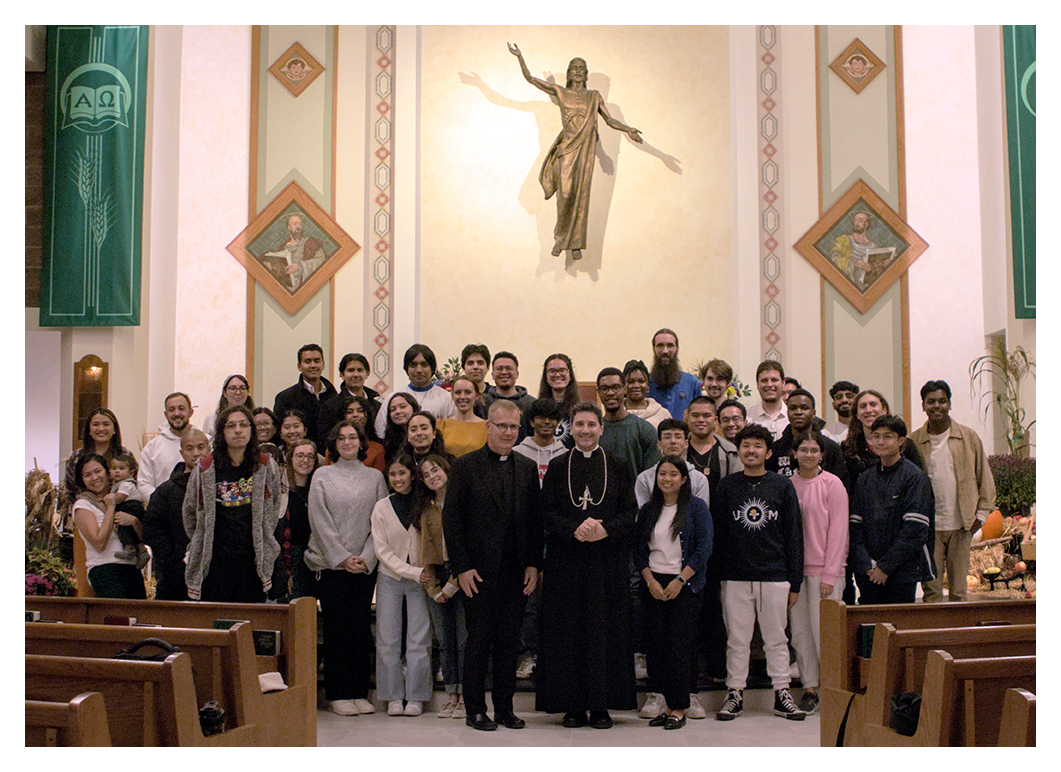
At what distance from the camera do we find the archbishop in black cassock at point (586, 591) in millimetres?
4590

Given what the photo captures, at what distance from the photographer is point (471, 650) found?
458 cm

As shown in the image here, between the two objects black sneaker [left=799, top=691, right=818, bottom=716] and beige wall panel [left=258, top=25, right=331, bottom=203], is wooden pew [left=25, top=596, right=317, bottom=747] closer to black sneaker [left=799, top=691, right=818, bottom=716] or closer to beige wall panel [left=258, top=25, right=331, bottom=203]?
black sneaker [left=799, top=691, right=818, bottom=716]

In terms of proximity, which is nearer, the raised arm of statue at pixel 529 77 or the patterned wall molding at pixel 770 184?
the raised arm of statue at pixel 529 77

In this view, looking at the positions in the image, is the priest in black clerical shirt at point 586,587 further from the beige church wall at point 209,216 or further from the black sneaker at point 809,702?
the beige church wall at point 209,216

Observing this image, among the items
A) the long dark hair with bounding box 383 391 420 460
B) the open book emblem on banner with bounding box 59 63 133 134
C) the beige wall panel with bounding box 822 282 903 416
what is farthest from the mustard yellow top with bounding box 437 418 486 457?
the open book emblem on banner with bounding box 59 63 133 134

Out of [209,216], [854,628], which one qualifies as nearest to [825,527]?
[854,628]

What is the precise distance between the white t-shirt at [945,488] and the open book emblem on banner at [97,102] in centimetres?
663

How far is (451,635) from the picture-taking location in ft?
16.2

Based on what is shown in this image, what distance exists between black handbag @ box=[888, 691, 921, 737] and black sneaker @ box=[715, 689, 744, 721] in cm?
138

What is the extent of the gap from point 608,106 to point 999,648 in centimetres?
627

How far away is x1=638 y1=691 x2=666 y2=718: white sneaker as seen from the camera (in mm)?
4699

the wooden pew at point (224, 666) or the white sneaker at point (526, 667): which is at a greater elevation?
the wooden pew at point (224, 666)

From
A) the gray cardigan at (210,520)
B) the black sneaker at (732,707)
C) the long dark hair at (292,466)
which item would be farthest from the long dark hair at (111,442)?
the black sneaker at (732,707)

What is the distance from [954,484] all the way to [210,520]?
3800 mm
